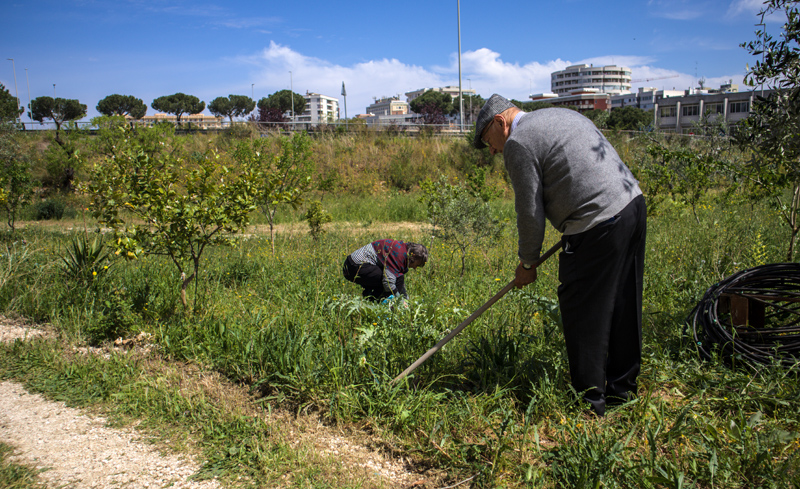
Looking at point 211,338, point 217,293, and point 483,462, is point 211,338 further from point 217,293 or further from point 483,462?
point 483,462

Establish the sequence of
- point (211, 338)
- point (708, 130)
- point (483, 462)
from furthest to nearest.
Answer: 1. point (708, 130)
2. point (211, 338)
3. point (483, 462)

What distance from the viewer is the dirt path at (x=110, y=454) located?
7.88 ft

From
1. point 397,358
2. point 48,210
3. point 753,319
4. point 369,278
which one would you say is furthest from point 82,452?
point 48,210

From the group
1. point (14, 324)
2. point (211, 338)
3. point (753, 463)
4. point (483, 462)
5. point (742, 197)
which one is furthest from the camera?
point (742, 197)

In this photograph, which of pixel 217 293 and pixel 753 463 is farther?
pixel 217 293

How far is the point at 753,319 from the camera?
3.29 metres

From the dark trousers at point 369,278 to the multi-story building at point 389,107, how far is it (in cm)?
13513

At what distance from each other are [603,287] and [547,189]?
0.60m

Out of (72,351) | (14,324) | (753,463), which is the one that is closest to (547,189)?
(753,463)

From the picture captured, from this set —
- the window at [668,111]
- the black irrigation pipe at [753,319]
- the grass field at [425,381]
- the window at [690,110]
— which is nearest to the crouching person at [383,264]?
the grass field at [425,381]

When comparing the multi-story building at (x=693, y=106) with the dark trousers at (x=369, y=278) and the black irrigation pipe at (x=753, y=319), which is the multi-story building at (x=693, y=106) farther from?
the dark trousers at (x=369, y=278)

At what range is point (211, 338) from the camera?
3.63 meters

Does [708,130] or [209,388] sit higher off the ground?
[708,130]

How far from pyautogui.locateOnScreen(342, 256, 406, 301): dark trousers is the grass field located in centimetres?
33
